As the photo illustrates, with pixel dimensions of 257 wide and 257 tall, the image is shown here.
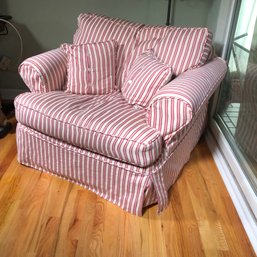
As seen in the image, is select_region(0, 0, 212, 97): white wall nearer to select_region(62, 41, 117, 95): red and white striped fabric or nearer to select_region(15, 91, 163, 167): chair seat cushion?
select_region(62, 41, 117, 95): red and white striped fabric

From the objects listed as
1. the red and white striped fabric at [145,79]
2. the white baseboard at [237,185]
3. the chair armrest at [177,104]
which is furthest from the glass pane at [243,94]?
the red and white striped fabric at [145,79]

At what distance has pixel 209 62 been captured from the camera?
1.76 meters

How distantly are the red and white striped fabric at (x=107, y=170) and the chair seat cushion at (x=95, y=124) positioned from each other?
65mm

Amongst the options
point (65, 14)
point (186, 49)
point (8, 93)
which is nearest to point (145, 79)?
point (186, 49)

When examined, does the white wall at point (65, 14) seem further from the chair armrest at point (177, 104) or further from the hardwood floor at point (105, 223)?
the hardwood floor at point (105, 223)

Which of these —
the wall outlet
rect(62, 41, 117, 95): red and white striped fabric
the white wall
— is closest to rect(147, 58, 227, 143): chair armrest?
rect(62, 41, 117, 95): red and white striped fabric

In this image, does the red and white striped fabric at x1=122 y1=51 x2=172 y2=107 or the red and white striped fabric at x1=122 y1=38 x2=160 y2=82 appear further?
the red and white striped fabric at x1=122 y1=38 x2=160 y2=82

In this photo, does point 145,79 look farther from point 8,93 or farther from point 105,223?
point 8,93

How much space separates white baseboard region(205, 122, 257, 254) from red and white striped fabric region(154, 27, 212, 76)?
1.81ft

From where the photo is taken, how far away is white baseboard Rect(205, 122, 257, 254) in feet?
4.44

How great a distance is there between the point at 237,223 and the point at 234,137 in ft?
1.97

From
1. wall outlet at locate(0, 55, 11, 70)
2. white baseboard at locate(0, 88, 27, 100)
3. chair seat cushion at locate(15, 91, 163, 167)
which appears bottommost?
white baseboard at locate(0, 88, 27, 100)

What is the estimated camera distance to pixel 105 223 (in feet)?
4.56

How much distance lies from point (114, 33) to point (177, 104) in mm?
840
